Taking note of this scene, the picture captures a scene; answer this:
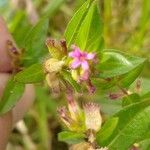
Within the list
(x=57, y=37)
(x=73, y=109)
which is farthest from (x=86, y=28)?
(x=57, y=37)

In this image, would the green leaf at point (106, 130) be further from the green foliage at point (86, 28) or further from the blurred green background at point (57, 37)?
the blurred green background at point (57, 37)

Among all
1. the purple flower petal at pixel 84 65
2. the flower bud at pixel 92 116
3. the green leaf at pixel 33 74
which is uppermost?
the green leaf at pixel 33 74

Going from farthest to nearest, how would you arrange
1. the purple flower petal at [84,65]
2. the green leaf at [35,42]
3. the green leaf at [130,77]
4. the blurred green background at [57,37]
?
1. the blurred green background at [57,37]
2. the green leaf at [35,42]
3. the green leaf at [130,77]
4. the purple flower petal at [84,65]

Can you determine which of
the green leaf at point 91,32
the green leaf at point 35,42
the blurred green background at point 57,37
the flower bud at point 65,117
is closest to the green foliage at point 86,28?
the green leaf at point 91,32

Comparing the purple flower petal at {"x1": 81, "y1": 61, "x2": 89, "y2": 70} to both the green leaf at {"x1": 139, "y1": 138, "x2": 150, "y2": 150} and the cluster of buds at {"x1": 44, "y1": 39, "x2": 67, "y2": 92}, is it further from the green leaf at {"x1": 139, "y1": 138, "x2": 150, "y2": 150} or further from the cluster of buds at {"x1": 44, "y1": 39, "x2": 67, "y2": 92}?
the green leaf at {"x1": 139, "y1": 138, "x2": 150, "y2": 150}

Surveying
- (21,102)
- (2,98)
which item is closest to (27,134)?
(21,102)

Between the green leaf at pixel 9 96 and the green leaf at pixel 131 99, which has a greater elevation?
the green leaf at pixel 9 96

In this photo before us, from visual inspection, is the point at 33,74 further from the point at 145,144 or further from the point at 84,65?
the point at 145,144
